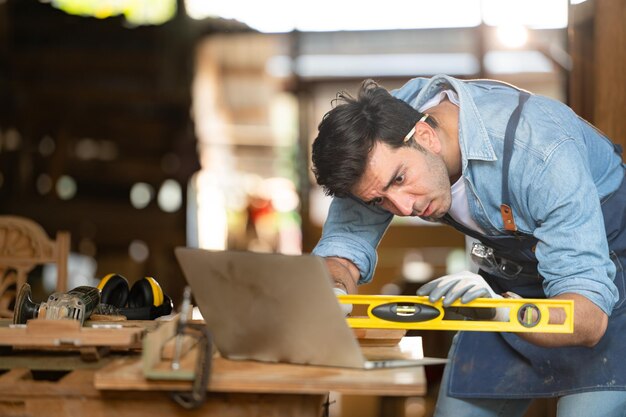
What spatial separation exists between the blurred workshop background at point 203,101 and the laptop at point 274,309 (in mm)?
4777

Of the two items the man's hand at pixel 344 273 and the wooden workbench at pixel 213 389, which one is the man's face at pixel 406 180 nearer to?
the man's hand at pixel 344 273

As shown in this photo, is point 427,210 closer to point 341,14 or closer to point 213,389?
point 213,389

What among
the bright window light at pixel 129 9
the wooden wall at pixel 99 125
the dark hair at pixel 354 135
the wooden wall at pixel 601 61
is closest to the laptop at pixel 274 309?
the dark hair at pixel 354 135

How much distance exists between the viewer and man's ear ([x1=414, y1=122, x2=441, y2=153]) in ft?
8.22

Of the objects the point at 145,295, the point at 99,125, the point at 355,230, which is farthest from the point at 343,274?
the point at 99,125

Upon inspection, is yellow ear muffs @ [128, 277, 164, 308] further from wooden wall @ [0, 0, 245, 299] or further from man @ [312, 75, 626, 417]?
wooden wall @ [0, 0, 245, 299]

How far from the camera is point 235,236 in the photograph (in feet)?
28.6

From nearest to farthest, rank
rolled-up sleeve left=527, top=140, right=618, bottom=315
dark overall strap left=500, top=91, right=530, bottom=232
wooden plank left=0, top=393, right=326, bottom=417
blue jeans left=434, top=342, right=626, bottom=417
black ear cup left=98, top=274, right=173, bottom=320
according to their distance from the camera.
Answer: wooden plank left=0, top=393, right=326, bottom=417 < rolled-up sleeve left=527, top=140, right=618, bottom=315 < dark overall strap left=500, top=91, right=530, bottom=232 < blue jeans left=434, top=342, right=626, bottom=417 < black ear cup left=98, top=274, right=173, bottom=320

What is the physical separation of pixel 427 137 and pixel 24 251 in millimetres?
1711

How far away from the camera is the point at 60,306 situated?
2.37 meters

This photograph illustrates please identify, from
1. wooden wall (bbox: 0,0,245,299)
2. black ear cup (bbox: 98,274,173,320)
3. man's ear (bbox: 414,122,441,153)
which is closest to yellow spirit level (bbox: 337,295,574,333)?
man's ear (bbox: 414,122,441,153)

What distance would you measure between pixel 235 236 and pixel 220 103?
1.25m

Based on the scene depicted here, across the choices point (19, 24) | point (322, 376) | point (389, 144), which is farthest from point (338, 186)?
point (19, 24)

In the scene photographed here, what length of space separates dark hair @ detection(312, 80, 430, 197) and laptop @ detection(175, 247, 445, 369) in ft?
1.67
